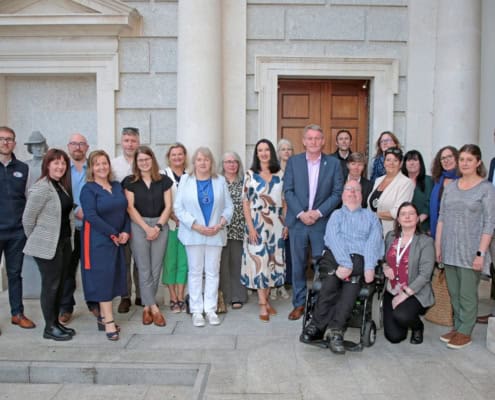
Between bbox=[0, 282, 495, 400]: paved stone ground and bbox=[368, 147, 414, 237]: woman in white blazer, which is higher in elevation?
bbox=[368, 147, 414, 237]: woman in white blazer

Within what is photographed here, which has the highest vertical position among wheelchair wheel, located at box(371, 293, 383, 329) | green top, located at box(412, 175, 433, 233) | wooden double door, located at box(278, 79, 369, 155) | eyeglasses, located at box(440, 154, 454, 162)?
wooden double door, located at box(278, 79, 369, 155)

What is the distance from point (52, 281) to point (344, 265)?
2.70 metres

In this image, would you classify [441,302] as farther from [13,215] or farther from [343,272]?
[13,215]

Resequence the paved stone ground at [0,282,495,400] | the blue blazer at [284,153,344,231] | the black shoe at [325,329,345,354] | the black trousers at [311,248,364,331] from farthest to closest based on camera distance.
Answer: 1. the blue blazer at [284,153,344,231]
2. the black trousers at [311,248,364,331]
3. the black shoe at [325,329,345,354]
4. the paved stone ground at [0,282,495,400]

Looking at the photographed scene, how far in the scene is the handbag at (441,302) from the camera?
5043mm

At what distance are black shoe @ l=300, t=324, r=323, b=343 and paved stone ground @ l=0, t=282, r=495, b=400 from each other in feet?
0.22

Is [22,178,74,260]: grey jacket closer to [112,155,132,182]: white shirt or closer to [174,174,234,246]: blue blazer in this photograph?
[112,155,132,182]: white shirt

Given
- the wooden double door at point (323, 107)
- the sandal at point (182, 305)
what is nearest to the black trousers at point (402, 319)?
the sandal at point (182, 305)

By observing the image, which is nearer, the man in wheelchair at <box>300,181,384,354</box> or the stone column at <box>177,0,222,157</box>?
the man in wheelchair at <box>300,181,384,354</box>

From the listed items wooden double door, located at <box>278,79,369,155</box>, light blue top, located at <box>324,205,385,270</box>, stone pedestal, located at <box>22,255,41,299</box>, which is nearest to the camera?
light blue top, located at <box>324,205,385,270</box>

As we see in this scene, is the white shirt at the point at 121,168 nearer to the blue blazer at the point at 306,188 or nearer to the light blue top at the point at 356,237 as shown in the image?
the blue blazer at the point at 306,188

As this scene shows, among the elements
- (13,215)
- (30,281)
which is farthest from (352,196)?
(30,281)

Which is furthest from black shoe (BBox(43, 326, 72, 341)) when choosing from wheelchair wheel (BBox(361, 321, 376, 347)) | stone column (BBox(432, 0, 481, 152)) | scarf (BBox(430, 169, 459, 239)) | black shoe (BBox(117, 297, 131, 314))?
stone column (BBox(432, 0, 481, 152))

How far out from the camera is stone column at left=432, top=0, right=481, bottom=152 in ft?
22.1
